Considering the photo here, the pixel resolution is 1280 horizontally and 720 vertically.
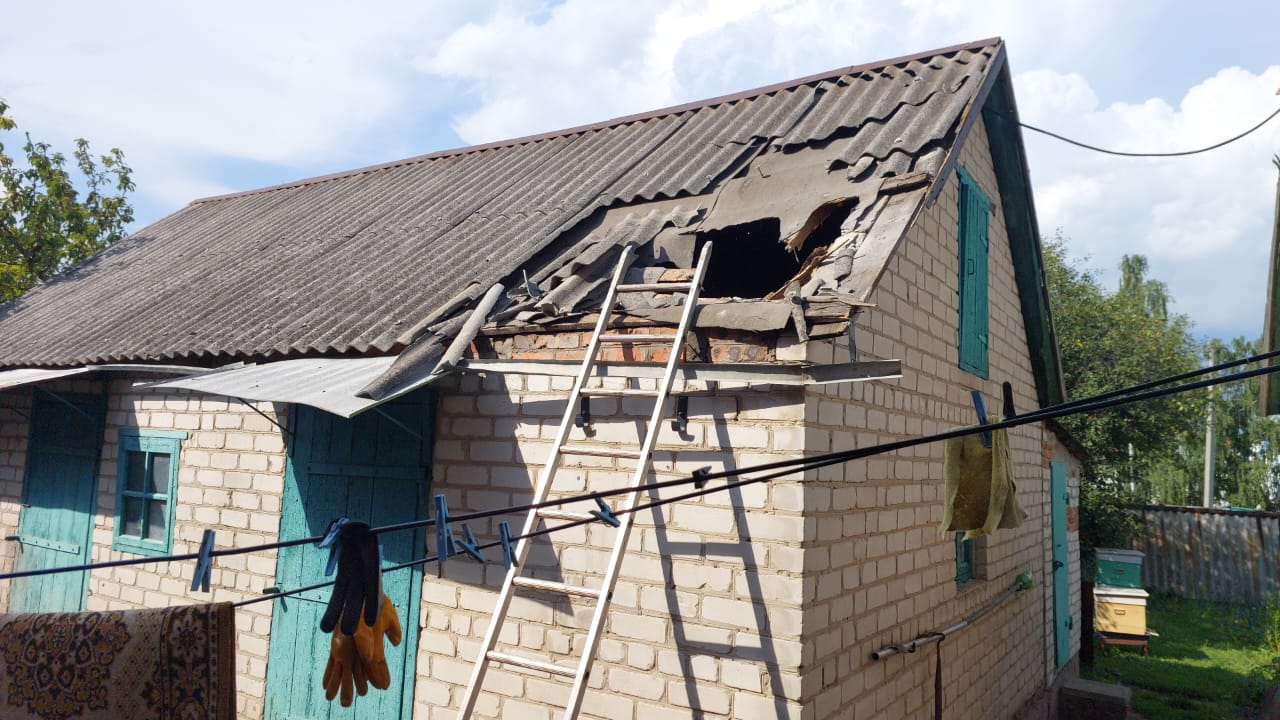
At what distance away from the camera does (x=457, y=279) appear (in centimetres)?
583

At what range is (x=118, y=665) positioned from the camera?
9.12ft

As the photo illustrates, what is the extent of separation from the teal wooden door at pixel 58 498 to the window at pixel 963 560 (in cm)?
672

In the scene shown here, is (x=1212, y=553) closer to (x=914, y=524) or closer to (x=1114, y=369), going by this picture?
(x=1114, y=369)

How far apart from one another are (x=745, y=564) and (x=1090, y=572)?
1172cm

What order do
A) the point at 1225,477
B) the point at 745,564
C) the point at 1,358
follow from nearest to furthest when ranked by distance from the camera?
1. the point at 745,564
2. the point at 1,358
3. the point at 1225,477

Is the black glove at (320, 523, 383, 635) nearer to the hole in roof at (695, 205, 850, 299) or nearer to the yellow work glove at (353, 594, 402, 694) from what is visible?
the yellow work glove at (353, 594, 402, 694)

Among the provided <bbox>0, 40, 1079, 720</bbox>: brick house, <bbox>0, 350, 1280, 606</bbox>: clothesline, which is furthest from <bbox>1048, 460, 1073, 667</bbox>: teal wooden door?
<bbox>0, 350, 1280, 606</bbox>: clothesline

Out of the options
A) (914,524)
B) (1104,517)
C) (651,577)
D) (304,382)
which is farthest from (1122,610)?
(304,382)

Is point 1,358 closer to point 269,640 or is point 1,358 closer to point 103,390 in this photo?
point 103,390

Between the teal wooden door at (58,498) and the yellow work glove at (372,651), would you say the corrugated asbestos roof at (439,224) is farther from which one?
the yellow work glove at (372,651)

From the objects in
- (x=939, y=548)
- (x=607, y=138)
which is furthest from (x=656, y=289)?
(x=607, y=138)

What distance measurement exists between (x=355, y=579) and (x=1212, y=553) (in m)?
16.6

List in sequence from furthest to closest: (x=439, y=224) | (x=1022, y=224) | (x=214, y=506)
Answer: (x=439, y=224), (x=1022, y=224), (x=214, y=506)

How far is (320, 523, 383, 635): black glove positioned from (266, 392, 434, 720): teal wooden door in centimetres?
194
